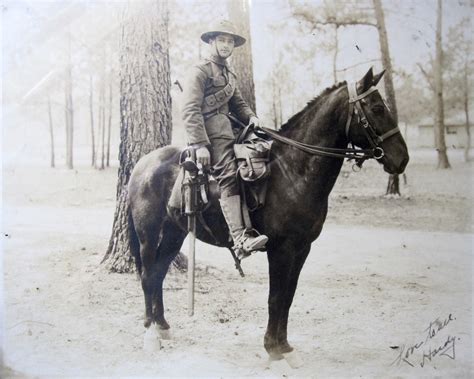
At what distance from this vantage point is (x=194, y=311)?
433cm

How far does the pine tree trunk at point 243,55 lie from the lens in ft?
14.1

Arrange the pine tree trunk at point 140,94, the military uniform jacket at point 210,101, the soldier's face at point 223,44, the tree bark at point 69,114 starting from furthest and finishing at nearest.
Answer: the tree bark at point 69,114 → the pine tree trunk at point 140,94 → the soldier's face at point 223,44 → the military uniform jacket at point 210,101

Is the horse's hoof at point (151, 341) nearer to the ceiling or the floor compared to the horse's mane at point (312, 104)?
nearer to the floor

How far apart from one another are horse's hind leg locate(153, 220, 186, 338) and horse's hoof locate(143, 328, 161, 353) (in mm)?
118

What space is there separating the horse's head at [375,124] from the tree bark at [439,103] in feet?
3.46

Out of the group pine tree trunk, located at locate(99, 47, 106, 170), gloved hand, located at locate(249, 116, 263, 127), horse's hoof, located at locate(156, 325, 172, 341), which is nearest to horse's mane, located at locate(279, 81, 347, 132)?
gloved hand, located at locate(249, 116, 263, 127)

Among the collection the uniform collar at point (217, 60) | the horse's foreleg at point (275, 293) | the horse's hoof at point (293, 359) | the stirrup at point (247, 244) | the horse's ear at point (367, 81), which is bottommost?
the horse's hoof at point (293, 359)

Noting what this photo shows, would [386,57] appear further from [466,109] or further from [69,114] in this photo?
[69,114]

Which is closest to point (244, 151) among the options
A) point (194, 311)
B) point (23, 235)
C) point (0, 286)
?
point (194, 311)

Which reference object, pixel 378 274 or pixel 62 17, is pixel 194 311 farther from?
pixel 62 17

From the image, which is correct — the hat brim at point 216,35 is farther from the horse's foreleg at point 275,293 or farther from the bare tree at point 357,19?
the horse's foreleg at point 275,293

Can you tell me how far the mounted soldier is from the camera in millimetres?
3715
